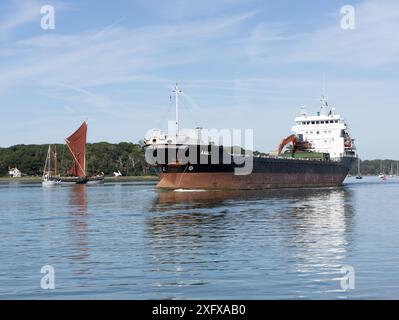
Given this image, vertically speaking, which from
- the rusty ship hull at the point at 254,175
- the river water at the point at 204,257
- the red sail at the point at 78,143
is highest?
the red sail at the point at 78,143

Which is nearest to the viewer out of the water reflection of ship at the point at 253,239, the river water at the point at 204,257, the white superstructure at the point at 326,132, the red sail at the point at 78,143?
the river water at the point at 204,257

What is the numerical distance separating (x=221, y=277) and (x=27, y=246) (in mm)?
11684

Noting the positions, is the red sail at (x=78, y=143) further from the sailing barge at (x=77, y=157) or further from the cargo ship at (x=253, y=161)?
Answer: the cargo ship at (x=253, y=161)

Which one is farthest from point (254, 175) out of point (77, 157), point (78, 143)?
point (77, 157)

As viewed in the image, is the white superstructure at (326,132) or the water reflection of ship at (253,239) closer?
the water reflection of ship at (253,239)

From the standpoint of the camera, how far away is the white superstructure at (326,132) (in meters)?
108

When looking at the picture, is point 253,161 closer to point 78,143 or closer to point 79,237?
point 79,237

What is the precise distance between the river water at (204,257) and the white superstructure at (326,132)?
7083 cm

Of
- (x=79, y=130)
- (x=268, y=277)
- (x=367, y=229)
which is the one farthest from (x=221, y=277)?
(x=79, y=130)

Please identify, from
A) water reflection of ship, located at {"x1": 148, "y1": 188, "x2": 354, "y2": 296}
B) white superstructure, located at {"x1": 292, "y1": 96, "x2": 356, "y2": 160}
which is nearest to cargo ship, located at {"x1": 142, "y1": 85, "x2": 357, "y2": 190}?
white superstructure, located at {"x1": 292, "y1": 96, "x2": 356, "y2": 160}

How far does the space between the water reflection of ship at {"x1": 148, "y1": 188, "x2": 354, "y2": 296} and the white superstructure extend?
216 feet

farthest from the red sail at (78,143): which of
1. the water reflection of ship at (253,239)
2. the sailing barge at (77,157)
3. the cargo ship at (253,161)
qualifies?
the water reflection of ship at (253,239)
